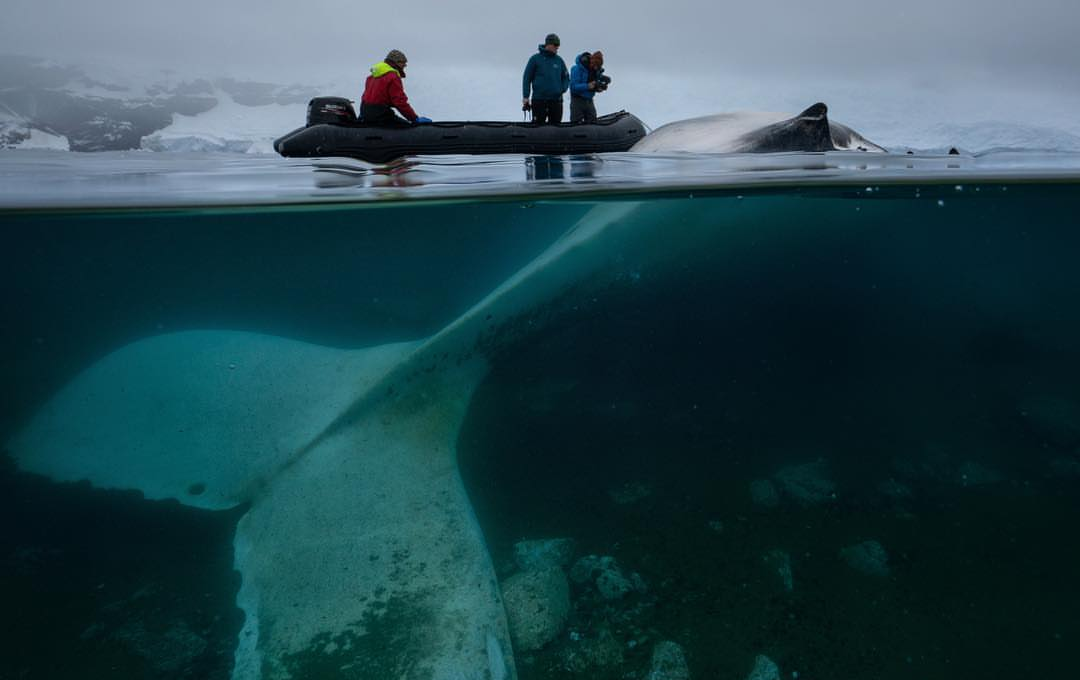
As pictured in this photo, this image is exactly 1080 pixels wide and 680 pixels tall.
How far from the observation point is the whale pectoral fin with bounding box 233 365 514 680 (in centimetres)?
318

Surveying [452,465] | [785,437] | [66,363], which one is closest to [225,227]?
[66,363]

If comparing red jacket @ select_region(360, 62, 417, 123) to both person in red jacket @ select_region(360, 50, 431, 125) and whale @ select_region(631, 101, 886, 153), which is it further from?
whale @ select_region(631, 101, 886, 153)

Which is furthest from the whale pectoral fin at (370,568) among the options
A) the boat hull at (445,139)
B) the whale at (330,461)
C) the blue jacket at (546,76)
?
the blue jacket at (546,76)

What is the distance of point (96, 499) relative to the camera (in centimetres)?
458

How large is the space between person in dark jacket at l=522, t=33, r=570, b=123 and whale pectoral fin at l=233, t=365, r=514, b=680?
343 inches

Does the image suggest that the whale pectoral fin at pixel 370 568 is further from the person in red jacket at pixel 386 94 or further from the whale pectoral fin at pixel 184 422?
the person in red jacket at pixel 386 94

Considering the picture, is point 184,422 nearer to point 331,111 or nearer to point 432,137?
point 432,137

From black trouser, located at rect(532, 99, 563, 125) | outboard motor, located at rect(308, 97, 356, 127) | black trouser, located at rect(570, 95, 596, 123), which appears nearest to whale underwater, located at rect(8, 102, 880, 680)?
outboard motor, located at rect(308, 97, 356, 127)

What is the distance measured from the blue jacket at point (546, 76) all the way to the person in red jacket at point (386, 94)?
2645 mm

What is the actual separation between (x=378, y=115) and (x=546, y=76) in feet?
11.9

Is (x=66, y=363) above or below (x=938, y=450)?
above

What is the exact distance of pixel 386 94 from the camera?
966 centimetres

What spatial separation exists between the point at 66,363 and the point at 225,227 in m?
2.28

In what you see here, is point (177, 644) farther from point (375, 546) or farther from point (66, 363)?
point (66, 363)
